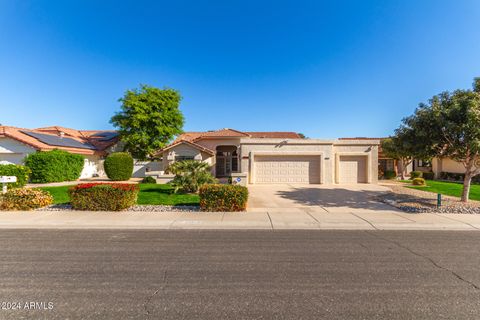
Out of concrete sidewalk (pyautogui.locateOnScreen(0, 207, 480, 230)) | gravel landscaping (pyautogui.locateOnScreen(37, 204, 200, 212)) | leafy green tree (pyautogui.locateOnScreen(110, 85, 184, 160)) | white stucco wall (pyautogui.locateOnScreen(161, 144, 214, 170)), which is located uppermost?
leafy green tree (pyautogui.locateOnScreen(110, 85, 184, 160))

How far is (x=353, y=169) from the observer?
1892 centimetres

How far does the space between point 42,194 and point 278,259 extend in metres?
11.1

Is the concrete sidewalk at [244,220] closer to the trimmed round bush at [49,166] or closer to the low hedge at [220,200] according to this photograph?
the low hedge at [220,200]

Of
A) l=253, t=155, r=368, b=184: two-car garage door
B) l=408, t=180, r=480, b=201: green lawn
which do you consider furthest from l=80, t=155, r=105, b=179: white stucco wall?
l=408, t=180, r=480, b=201: green lawn

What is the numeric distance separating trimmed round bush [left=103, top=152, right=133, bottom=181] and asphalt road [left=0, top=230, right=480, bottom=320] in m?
13.5

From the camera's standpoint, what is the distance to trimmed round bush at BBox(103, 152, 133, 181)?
62.7 feet

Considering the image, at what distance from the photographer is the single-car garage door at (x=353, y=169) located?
18.8 metres

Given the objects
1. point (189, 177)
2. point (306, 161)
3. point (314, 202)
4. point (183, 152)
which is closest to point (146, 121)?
point (183, 152)

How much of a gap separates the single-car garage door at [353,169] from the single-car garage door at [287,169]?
7.90 ft

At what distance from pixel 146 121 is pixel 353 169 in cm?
2118

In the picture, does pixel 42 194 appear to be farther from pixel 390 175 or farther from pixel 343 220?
pixel 390 175

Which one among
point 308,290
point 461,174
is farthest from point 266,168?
point 461,174

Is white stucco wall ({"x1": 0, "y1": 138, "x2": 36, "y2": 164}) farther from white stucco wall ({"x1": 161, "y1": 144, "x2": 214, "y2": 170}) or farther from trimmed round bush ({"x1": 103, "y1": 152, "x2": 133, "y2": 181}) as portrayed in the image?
white stucco wall ({"x1": 161, "y1": 144, "x2": 214, "y2": 170})

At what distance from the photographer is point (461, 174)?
2444 cm
